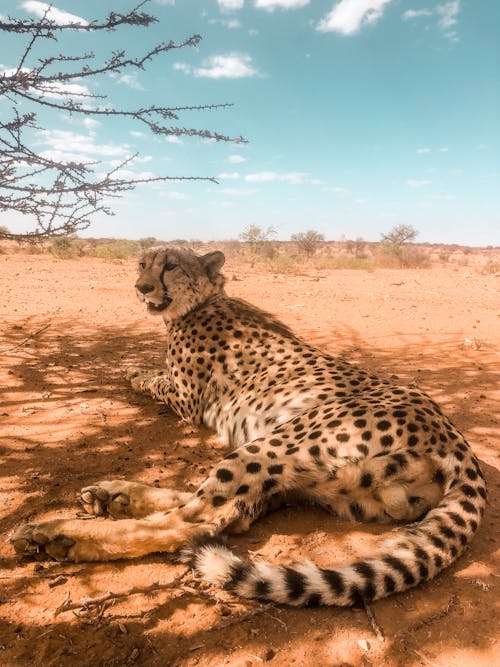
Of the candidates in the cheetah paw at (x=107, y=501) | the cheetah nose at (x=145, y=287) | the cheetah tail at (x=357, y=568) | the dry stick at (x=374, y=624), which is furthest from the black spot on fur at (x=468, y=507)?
the cheetah nose at (x=145, y=287)

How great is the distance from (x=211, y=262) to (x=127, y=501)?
219cm

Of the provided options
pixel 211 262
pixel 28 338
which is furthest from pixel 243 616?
pixel 28 338

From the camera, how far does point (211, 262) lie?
3.96 meters

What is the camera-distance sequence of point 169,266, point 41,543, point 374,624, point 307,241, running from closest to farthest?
point 374,624, point 41,543, point 169,266, point 307,241

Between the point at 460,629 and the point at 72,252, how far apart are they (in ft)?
56.1

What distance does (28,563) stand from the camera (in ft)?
6.27

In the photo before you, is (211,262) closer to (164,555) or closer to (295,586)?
(164,555)

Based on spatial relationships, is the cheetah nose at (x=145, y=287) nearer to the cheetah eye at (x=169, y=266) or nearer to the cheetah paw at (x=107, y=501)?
the cheetah eye at (x=169, y=266)

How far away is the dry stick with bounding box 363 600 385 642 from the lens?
1597 millimetres

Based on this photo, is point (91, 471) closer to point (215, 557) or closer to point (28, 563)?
point (28, 563)

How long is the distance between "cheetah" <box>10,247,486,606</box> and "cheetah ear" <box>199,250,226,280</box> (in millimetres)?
1248

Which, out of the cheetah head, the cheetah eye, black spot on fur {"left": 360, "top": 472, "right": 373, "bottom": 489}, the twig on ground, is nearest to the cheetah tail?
the twig on ground

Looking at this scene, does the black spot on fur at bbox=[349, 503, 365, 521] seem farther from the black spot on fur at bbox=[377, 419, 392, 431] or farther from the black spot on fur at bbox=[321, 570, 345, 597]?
the black spot on fur at bbox=[321, 570, 345, 597]

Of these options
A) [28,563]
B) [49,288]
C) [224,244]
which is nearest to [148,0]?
[28,563]
